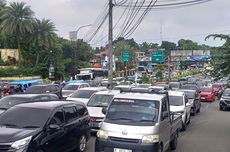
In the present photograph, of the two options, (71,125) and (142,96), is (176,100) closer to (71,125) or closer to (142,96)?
(142,96)

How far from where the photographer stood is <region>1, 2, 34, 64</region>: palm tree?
75750 millimetres

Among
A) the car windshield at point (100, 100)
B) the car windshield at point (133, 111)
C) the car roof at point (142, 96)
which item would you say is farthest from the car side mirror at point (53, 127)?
the car windshield at point (100, 100)

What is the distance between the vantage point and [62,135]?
11211 mm

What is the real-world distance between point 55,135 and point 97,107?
6659 millimetres

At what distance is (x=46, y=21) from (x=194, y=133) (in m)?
66.8

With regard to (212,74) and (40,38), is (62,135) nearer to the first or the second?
(212,74)

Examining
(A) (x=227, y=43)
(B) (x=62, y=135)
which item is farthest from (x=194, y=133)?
(B) (x=62, y=135)

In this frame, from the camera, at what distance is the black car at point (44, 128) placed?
9.45 metres

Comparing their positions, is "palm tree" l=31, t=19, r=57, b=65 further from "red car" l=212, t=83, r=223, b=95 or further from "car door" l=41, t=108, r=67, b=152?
"car door" l=41, t=108, r=67, b=152

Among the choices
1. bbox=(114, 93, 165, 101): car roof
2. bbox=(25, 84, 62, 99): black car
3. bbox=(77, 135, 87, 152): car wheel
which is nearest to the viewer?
bbox=(114, 93, 165, 101): car roof

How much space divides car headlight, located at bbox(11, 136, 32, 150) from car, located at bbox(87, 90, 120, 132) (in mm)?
6627

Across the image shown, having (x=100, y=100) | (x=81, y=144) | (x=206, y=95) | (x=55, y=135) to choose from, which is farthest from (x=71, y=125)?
(x=206, y=95)

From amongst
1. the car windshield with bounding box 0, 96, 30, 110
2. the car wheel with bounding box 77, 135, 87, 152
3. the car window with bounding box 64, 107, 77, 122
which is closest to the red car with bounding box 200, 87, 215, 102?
the car windshield with bounding box 0, 96, 30, 110

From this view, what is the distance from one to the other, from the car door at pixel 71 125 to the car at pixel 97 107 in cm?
343
